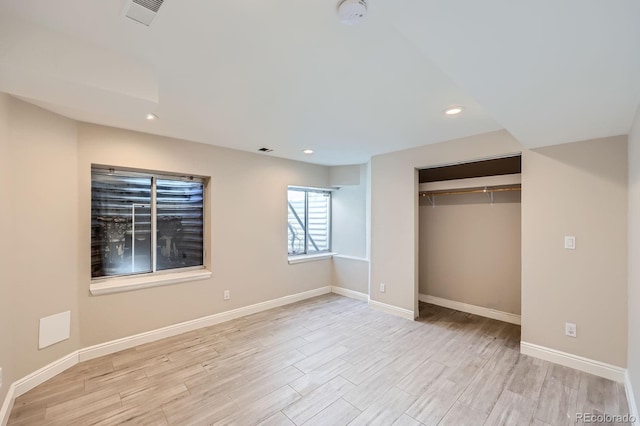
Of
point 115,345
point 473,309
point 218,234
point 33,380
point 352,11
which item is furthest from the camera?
point 473,309

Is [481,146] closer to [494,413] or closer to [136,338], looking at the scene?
[494,413]

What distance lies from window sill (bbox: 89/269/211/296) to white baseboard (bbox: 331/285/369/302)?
7.95 feet

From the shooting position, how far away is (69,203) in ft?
8.74

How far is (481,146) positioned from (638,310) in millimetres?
1970

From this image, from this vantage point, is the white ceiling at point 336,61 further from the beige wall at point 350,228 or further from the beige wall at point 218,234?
the beige wall at point 350,228

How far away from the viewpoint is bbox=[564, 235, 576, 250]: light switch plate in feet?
8.62

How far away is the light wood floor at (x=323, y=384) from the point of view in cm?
201

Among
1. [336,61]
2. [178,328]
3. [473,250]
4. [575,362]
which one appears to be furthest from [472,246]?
[178,328]

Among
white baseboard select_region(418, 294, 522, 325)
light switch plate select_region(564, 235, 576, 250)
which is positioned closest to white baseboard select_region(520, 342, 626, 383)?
white baseboard select_region(418, 294, 522, 325)

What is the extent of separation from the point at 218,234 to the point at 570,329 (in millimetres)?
4036

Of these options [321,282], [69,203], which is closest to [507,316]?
[321,282]

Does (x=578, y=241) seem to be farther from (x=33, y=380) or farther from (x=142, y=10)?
(x=33, y=380)

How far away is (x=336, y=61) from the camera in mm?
1650
